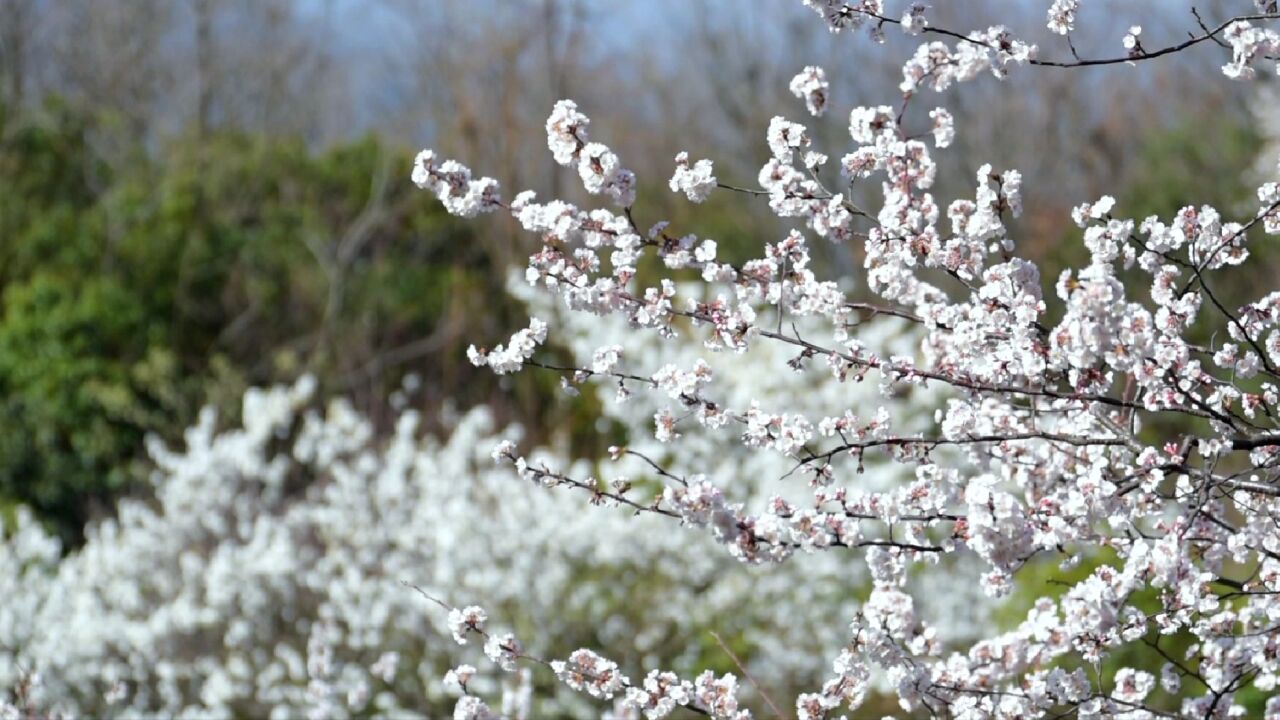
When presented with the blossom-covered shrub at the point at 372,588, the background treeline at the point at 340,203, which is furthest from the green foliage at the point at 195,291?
the blossom-covered shrub at the point at 372,588

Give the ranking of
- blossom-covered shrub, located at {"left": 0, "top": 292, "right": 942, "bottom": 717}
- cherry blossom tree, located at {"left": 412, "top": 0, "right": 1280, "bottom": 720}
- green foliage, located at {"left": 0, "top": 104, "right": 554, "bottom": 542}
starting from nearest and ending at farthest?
cherry blossom tree, located at {"left": 412, "top": 0, "right": 1280, "bottom": 720} → blossom-covered shrub, located at {"left": 0, "top": 292, "right": 942, "bottom": 717} → green foliage, located at {"left": 0, "top": 104, "right": 554, "bottom": 542}

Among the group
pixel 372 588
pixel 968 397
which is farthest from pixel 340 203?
pixel 968 397

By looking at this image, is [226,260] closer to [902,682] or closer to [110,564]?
[110,564]

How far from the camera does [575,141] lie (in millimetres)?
2273

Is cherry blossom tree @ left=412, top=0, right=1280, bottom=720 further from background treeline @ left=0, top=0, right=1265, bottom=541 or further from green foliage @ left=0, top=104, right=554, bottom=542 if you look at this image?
green foliage @ left=0, top=104, right=554, bottom=542

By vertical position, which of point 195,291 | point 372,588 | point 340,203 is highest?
point 340,203

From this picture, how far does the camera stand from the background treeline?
36.4 ft

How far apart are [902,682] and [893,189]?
931mm

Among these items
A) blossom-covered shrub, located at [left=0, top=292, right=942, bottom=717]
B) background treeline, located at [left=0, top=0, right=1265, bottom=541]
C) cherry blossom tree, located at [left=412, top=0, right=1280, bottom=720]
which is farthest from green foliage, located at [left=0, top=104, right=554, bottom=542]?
cherry blossom tree, located at [left=412, top=0, right=1280, bottom=720]

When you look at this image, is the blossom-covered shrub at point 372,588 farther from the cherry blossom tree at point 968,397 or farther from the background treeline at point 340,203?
the cherry blossom tree at point 968,397

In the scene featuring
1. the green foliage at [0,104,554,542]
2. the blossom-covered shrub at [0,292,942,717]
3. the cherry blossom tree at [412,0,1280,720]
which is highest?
the green foliage at [0,104,554,542]

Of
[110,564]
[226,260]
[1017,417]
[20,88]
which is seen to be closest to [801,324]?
[110,564]

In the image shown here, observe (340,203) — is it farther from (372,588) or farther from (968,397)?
(968,397)

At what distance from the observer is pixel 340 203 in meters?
15.1
